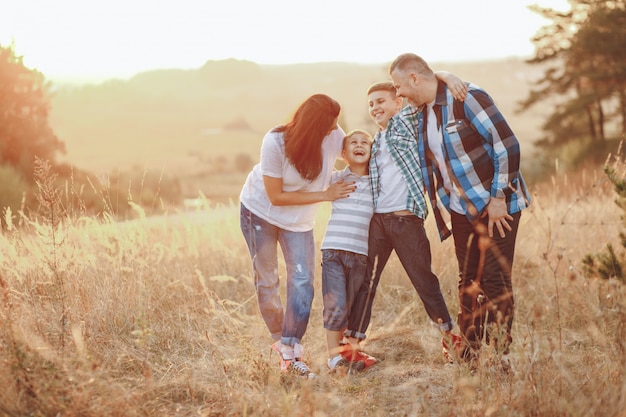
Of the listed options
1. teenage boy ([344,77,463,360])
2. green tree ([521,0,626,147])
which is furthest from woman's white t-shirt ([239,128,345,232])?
green tree ([521,0,626,147])

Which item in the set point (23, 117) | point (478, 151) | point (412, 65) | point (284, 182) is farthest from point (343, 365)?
point (23, 117)

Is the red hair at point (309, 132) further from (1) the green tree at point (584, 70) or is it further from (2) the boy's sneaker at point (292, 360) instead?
(1) the green tree at point (584, 70)

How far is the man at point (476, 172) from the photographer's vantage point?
389 centimetres

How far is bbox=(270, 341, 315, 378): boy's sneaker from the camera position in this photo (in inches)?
163

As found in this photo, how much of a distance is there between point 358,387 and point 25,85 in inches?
523

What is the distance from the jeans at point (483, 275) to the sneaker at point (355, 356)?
2.21ft

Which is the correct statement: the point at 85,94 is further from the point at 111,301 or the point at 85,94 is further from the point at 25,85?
the point at 111,301

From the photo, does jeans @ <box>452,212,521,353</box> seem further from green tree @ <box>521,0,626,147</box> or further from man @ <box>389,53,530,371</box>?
green tree @ <box>521,0,626,147</box>

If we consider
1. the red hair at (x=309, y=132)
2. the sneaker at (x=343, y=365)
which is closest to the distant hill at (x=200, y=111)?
the red hair at (x=309, y=132)

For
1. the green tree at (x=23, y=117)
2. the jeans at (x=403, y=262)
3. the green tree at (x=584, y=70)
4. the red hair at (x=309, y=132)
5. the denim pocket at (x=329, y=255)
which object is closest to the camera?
the red hair at (x=309, y=132)

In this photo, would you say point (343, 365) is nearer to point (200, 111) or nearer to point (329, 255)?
point (329, 255)

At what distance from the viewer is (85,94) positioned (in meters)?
54.9

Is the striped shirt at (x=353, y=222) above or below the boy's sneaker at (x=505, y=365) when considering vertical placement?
above

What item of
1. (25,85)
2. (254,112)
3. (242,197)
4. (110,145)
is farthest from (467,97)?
(254,112)
